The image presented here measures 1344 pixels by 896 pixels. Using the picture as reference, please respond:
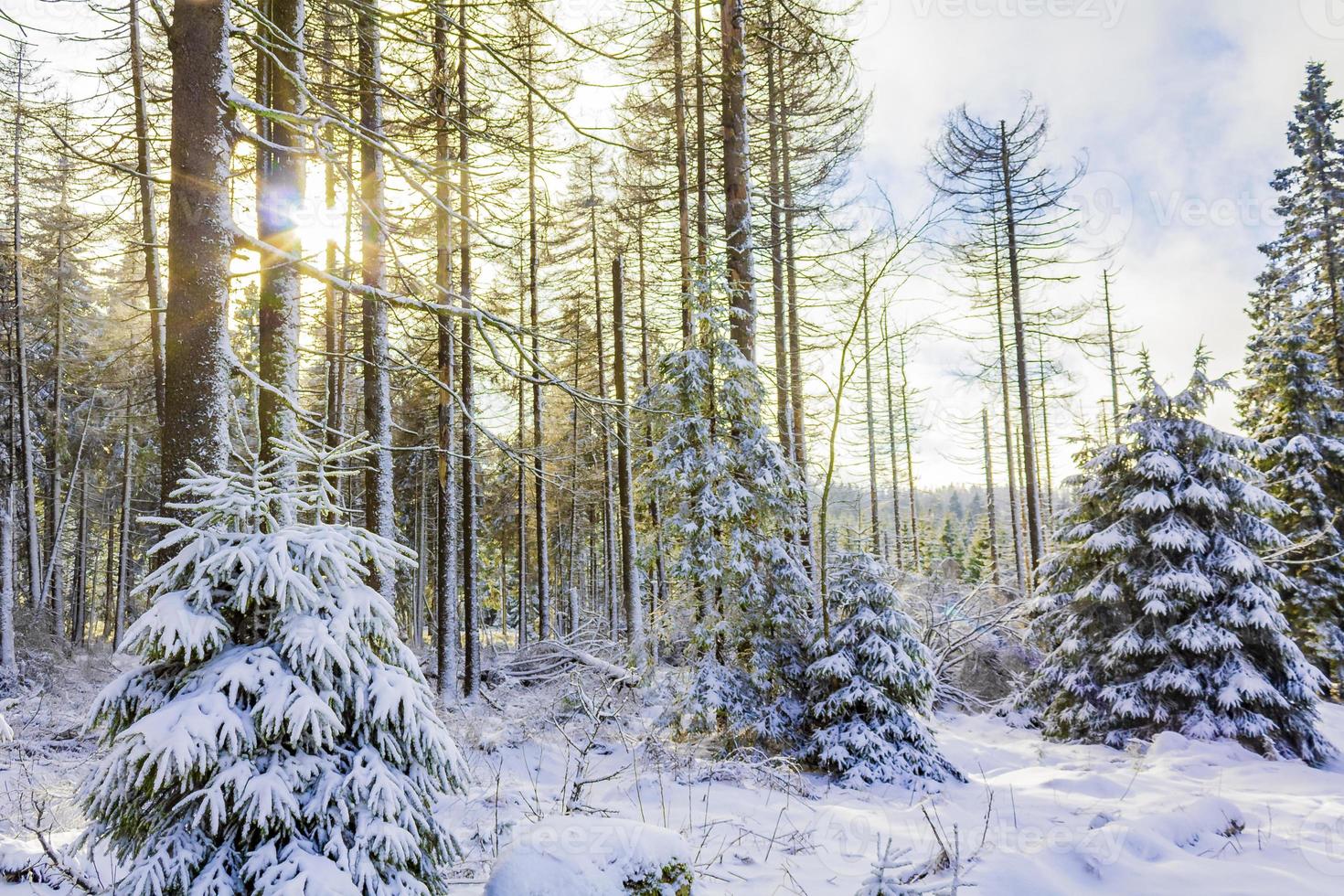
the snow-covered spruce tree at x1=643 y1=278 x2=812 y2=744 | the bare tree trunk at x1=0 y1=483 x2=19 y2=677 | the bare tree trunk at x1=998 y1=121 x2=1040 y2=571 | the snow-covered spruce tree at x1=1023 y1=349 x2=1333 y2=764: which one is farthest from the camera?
the bare tree trunk at x1=998 y1=121 x2=1040 y2=571

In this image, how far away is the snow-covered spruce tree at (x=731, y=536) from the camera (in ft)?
23.8

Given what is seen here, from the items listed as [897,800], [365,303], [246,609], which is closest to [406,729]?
[246,609]

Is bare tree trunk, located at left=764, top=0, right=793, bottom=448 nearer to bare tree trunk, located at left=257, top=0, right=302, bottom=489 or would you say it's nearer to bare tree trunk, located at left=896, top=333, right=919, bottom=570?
bare tree trunk, located at left=257, top=0, right=302, bottom=489

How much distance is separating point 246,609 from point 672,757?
492 cm

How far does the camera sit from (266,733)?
7.43 feet

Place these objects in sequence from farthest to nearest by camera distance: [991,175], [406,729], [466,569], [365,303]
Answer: [991,175], [466,569], [365,303], [406,729]

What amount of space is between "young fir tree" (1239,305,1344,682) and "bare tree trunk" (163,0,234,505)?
1710 cm

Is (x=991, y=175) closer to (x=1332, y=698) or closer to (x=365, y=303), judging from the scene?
(x=1332, y=698)

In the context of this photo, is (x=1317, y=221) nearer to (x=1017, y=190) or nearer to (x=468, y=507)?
(x=1017, y=190)

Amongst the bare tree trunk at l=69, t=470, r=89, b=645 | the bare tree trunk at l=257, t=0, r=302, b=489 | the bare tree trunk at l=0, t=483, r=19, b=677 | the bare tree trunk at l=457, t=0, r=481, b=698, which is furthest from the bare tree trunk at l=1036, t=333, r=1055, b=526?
the bare tree trunk at l=69, t=470, r=89, b=645

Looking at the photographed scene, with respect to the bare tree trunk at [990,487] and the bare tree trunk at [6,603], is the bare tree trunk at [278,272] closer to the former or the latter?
the bare tree trunk at [6,603]

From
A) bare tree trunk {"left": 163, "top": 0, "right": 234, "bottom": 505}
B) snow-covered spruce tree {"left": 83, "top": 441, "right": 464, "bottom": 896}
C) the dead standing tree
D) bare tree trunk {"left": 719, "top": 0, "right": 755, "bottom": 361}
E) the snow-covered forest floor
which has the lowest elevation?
the snow-covered forest floor

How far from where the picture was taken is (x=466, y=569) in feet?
38.8

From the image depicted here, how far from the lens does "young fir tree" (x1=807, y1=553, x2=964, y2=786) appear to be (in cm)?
665
